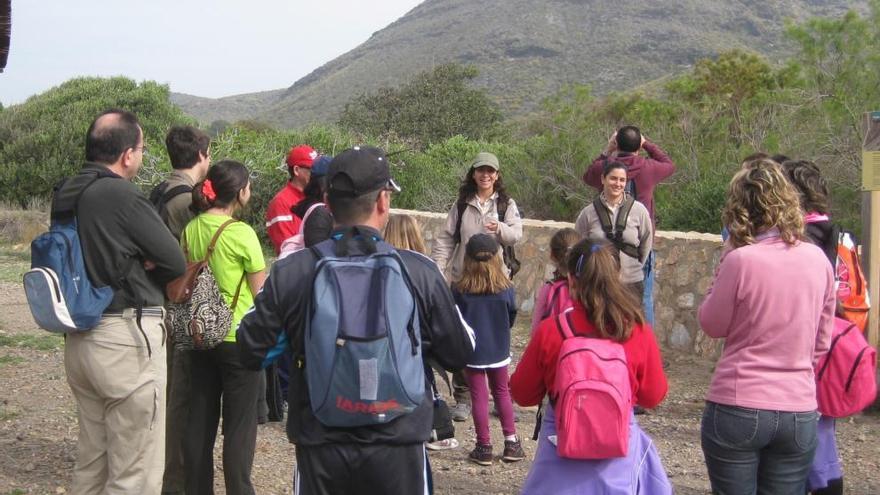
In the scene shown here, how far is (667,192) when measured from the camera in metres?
13.2

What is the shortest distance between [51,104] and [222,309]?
2097 centimetres

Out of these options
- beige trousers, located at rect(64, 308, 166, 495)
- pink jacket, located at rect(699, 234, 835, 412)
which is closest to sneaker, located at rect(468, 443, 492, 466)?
beige trousers, located at rect(64, 308, 166, 495)

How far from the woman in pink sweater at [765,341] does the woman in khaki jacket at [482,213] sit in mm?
2838

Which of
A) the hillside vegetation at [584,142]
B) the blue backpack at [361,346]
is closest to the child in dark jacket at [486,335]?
the blue backpack at [361,346]

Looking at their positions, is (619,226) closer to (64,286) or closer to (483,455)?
(483,455)

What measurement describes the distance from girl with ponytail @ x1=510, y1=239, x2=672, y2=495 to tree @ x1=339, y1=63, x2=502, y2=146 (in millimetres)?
29120

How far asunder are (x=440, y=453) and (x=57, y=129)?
1805cm

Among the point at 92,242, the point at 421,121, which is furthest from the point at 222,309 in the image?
the point at 421,121

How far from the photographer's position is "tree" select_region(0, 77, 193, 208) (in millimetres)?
20672

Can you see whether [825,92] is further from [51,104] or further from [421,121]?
[421,121]

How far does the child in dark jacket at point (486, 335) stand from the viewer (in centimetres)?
532

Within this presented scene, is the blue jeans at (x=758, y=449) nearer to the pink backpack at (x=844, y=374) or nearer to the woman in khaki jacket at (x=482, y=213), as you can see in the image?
the pink backpack at (x=844, y=374)

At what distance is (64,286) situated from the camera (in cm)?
346

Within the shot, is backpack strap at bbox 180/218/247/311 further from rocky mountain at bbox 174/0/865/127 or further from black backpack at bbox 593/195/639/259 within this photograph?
rocky mountain at bbox 174/0/865/127
